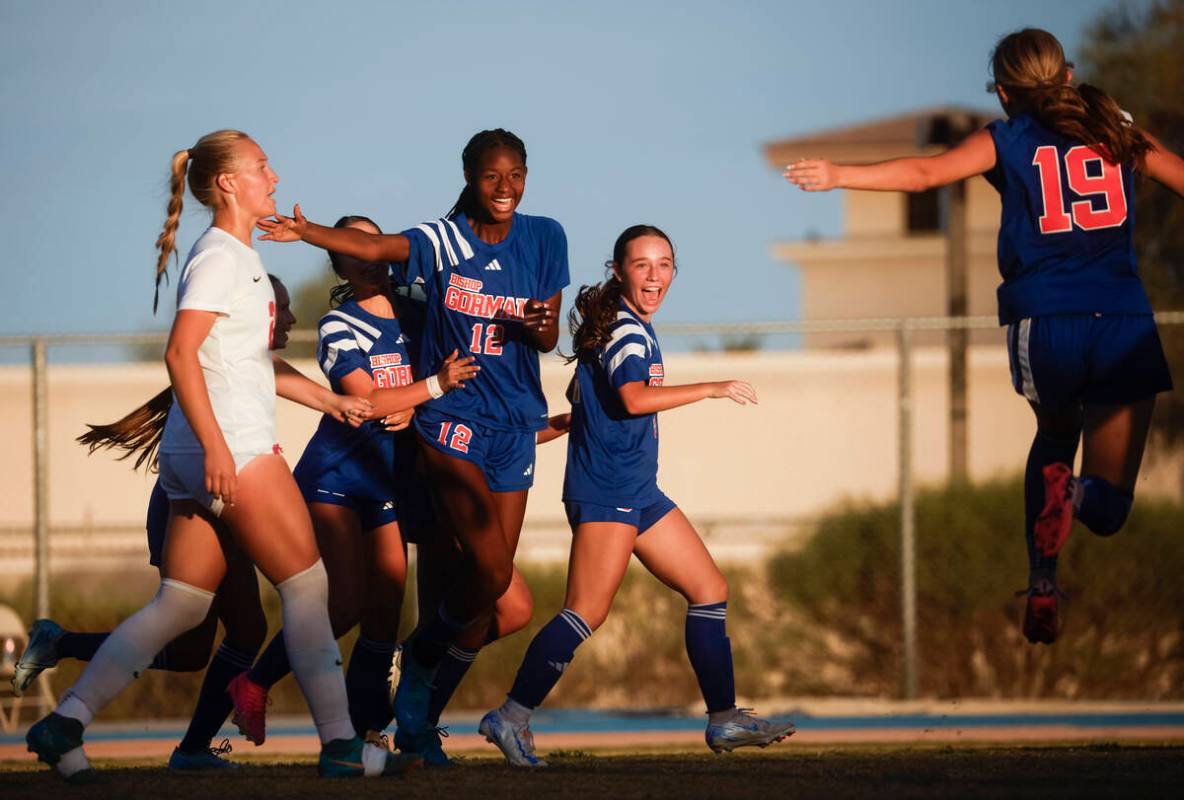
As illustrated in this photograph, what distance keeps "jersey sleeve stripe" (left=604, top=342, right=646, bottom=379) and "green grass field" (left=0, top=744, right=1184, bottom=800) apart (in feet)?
4.89

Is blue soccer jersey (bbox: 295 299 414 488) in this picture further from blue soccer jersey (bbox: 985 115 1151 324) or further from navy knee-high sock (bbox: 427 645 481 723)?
blue soccer jersey (bbox: 985 115 1151 324)

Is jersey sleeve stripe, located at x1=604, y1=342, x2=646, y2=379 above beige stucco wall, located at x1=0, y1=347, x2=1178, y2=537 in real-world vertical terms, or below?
above

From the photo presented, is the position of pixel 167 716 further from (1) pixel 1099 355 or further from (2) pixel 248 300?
(1) pixel 1099 355

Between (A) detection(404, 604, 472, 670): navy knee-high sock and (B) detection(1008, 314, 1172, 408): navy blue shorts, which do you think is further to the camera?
(A) detection(404, 604, 472, 670): navy knee-high sock

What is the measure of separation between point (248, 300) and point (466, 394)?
1.15m

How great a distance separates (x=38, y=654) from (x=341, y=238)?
6.41 feet

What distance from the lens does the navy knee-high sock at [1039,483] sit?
515 cm

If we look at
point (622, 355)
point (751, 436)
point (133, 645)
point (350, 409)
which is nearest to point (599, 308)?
point (622, 355)

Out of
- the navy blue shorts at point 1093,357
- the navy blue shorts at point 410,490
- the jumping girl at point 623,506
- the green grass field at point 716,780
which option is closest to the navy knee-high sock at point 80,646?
the green grass field at point 716,780

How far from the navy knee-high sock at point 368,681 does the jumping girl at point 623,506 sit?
1.89 feet

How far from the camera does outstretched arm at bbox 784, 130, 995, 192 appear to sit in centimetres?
494

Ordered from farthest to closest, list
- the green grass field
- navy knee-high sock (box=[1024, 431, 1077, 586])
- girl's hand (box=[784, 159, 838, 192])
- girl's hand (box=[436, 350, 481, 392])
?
girl's hand (box=[436, 350, 481, 392])
navy knee-high sock (box=[1024, 431, 1077, 586])
girl's hand (box=[784, 159, 838, 192])
the green grass field

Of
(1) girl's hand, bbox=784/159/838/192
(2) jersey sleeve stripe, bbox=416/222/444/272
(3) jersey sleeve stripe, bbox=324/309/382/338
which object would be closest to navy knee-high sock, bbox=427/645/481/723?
(3) jersey sleeve stripe, bbox=324/309/382/338

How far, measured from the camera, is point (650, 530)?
19.6 ft
